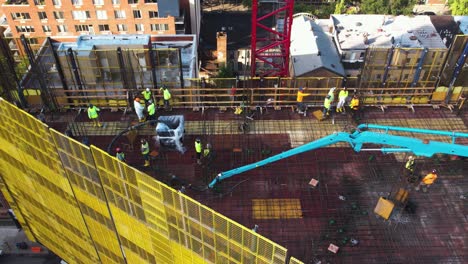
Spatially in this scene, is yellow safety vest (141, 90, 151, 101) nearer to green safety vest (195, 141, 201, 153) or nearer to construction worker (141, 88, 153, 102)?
construction worker (141, 88, 153, 102)

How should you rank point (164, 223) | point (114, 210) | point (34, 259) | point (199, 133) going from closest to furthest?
point (164, 223)
point (114, 210)
point (199, 133)
point (34, 259)

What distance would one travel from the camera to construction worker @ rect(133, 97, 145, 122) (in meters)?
26.8

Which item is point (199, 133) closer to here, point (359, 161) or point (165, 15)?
point (359, 161)

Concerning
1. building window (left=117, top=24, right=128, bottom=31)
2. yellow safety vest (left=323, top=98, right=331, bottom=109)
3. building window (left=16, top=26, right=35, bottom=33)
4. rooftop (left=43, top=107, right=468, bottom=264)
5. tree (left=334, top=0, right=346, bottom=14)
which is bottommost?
tree (left=334, top=0, right=346, bottom=14)

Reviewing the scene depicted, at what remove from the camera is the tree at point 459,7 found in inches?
2611

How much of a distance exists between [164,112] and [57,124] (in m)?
7.24

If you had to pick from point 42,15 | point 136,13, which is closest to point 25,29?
point 42,15

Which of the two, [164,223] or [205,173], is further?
[205,173]

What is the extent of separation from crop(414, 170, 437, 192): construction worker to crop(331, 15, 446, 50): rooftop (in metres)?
32.3

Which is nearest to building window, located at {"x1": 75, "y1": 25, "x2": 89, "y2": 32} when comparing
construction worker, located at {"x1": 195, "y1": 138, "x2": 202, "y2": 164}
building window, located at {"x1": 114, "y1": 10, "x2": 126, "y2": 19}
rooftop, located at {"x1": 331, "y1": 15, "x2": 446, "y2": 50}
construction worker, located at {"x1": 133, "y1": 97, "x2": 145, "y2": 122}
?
building window, located at {"x1": 114, "y1": 10, "x2": 126, "y2": 19}

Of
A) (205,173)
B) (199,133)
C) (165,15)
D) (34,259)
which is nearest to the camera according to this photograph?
(205,173)

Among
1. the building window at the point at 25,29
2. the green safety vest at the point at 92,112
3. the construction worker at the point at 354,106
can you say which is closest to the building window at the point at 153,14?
the building window at the point at 25,29

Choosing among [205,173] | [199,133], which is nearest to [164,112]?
[199,133]

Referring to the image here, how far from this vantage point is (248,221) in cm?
2242
